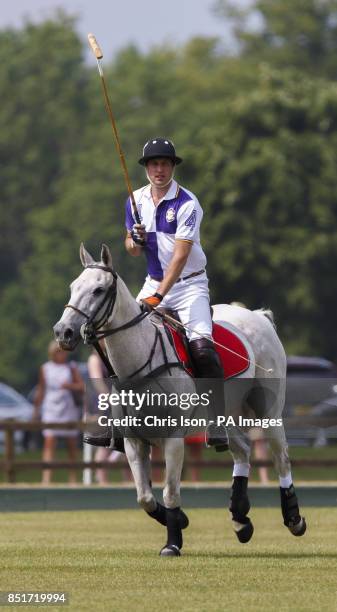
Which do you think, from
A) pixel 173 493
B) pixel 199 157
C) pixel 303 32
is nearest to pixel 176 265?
pixel 173 493

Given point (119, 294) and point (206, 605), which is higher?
point (119, 294)

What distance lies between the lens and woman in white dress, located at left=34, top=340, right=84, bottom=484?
19.3 m

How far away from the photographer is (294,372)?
39125 millimetres

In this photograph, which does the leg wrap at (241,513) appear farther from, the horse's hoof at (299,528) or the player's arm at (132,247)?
the player's arm at (132,247)

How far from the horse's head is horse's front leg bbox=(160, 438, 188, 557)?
94cm

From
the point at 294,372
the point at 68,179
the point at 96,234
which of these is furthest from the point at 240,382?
the point at 68,179

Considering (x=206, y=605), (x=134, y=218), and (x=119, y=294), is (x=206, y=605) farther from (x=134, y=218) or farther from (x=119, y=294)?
(x=134, y=218)

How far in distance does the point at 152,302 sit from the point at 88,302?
24.7 inches

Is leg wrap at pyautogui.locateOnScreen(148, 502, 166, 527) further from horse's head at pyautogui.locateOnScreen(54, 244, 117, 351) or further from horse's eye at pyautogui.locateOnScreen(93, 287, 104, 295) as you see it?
horse's eye at pyautogui.locateOnScreen(93, 287, 104, 295)

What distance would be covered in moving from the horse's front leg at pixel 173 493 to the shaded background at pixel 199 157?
35.1 meters

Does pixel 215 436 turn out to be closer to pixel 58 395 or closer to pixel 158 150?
pixel 158 150

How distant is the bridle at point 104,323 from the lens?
10273 mm

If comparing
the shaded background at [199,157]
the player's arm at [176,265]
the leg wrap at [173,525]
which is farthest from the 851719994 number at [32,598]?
the shaded background at [199,157]

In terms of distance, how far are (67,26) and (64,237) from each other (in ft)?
54.4
